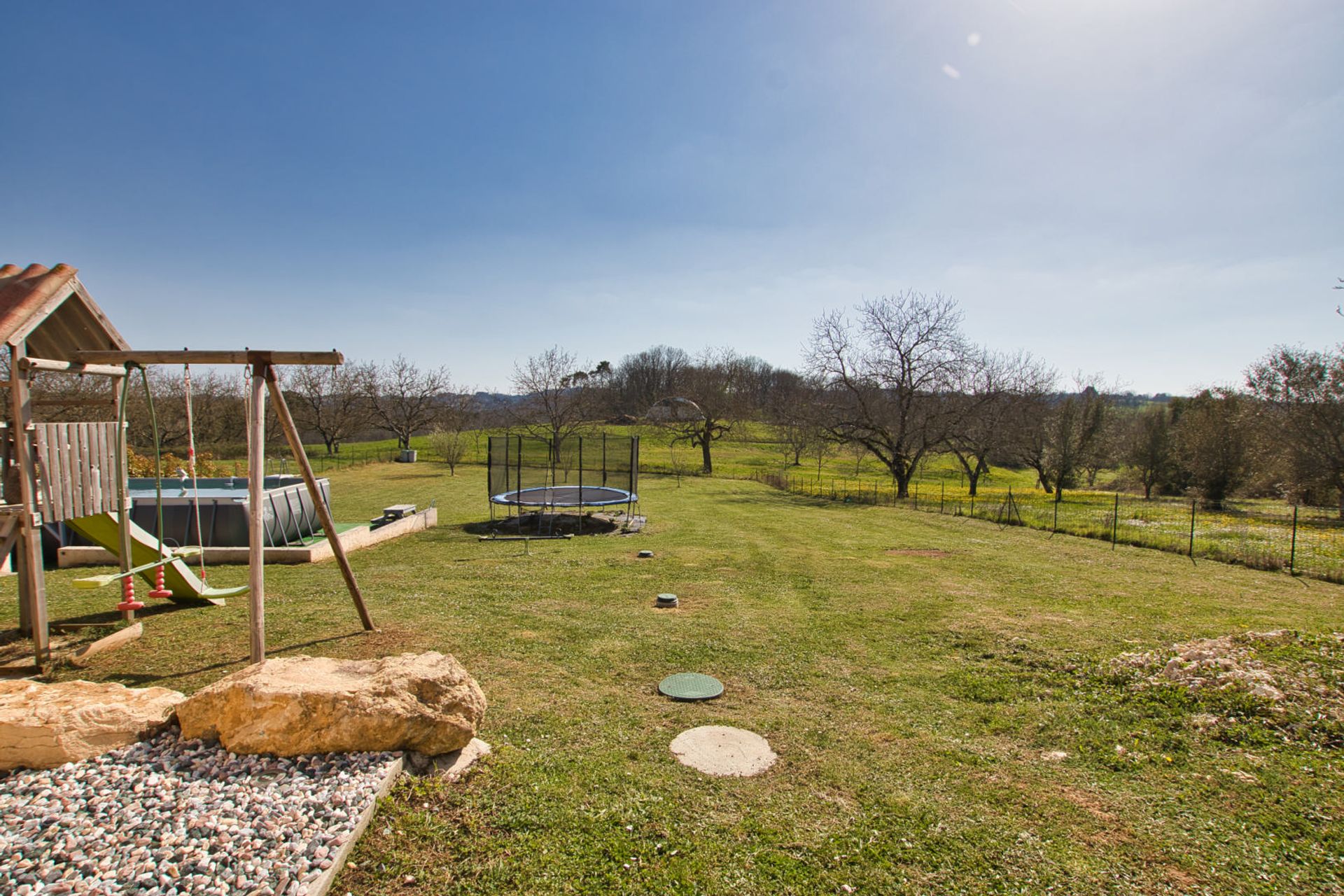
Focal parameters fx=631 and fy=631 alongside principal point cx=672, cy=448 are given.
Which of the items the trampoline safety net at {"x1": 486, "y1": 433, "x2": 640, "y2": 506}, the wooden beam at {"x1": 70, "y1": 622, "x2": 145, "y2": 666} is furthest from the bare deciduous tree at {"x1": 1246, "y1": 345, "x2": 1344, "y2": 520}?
the wooden beam at {"x1": 70, "y1": 622, "x2": 145, "y2": 666}

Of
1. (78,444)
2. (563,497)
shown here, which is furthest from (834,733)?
(563,497)

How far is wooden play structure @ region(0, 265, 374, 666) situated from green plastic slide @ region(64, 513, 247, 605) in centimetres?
2

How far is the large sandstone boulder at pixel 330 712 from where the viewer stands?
3574mm

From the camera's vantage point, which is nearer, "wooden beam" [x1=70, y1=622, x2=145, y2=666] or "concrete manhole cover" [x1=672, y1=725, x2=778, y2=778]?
"concrete manhole cover" [x1=672, y1=725, x2=778, y2=778]

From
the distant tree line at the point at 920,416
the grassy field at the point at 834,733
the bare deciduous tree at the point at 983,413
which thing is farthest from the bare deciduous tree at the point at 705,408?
the grassy field at the point at 834,733

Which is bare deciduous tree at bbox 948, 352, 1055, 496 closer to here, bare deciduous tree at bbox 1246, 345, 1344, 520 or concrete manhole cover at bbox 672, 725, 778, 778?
bare deciduous tree at bbox 1246, 345, 1344, 520

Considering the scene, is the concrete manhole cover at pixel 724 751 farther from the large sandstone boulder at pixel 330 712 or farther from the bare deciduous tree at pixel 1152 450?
the bare deciduous tree at pixel 1152 450

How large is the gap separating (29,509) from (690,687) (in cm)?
542

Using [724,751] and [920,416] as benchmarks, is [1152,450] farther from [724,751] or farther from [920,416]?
[724,751]

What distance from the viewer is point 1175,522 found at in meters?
19.5

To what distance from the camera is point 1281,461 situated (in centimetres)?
2506

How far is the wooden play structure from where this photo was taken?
488 centimetres

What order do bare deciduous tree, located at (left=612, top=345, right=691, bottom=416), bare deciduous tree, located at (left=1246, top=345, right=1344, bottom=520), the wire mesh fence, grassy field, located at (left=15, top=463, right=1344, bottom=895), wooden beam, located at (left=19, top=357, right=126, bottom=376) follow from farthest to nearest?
bare deciduous tree, located at (left=612, top=345, right=691, bottom=416), bare deciduous tree, located at (left=1246, top=345, right=1344, bottom=520), the wire mesh fence, wooden beam, located at (left=19, top=357, right=126, bottom=376), grassy field, located at (left=15, top=463, right=1344, bottom=895)

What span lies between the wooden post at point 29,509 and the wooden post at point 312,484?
5.39 ft
